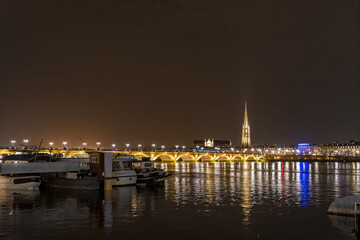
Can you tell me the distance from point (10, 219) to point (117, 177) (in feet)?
90.2

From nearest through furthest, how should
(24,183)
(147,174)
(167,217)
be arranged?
(167,217) → (24,183) → (147,174)

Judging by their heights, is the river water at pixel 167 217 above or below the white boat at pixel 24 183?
below

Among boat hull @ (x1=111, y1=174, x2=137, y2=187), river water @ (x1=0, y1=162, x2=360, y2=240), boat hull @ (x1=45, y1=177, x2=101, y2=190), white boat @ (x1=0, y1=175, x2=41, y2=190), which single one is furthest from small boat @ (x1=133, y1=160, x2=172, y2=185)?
white boat @ (x1=0, y1=175, x2=41, y2=190)

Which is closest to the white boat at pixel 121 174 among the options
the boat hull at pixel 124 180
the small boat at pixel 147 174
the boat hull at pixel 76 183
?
the boat hull at pixel 124 180

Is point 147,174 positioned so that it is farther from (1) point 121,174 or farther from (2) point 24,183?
(2) point 24,183

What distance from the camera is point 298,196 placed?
5306cm

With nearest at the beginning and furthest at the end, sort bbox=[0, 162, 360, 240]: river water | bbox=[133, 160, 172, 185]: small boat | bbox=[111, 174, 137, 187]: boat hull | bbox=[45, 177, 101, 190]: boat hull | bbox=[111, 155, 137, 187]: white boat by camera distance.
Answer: bbox=[0, 162, 360, 240]: river water → bbox=[45, 177, 101, 190]: boat hull → bbox=[111, 174, 137, 187]: boat hull → bbox=[111, 155, 137, 187]: white boat → bbox=[133, 160, 172, 185]: small boat

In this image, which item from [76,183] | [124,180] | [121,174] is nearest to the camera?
[76,183]

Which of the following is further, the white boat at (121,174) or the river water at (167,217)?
the white boat at (121,174)

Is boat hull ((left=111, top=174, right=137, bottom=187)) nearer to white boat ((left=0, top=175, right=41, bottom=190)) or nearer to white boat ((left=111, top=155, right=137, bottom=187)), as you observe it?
white boat ((left=111, top=155, right=137, bottom=187))

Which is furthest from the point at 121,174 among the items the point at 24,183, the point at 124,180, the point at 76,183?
the point at 24,183

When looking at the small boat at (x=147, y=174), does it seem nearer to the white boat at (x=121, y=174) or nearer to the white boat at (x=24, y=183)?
the white boat at (x=121, y=174)

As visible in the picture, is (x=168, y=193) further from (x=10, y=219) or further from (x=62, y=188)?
(x=10, y=219)

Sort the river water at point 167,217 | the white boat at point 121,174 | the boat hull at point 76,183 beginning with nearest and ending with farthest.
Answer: the river water at point 167,217 → the boat hull at point 76,183 → the white boat at point 121,174
